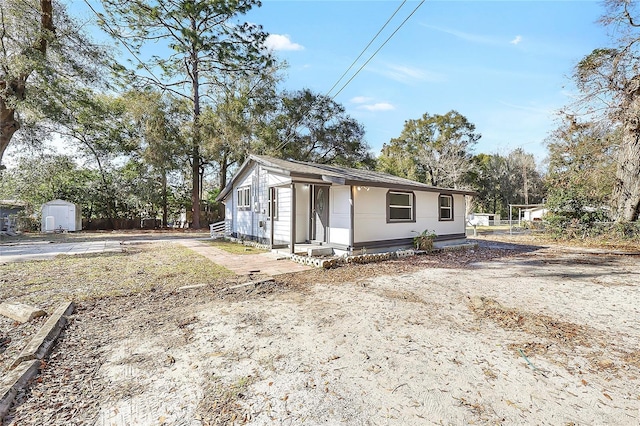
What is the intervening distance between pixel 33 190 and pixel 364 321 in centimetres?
2536

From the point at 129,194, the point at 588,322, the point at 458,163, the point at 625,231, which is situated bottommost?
the point at 588,322

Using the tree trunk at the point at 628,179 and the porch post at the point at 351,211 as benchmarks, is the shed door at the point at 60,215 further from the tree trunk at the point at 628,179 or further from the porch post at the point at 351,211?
the tree trunk at the point at 628,179

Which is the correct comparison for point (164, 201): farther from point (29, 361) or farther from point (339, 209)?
point (29, 361)

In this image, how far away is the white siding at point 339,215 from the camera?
8344mm

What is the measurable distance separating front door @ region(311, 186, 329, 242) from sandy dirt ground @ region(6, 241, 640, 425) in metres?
4.11

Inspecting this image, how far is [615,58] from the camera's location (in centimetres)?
1152

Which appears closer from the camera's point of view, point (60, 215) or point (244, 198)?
point (244, 198)

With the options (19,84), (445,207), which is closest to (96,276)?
(445,207)

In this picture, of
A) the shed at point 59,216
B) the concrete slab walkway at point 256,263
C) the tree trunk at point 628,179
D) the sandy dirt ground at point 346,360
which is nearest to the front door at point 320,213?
the concrete slab walkway at point 256,263

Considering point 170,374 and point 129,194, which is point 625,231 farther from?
point 129,194

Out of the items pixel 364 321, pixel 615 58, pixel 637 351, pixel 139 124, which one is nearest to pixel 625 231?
pixel 615 58

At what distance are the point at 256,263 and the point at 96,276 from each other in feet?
11.6

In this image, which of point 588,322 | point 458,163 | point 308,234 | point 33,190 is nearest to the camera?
point 588,322

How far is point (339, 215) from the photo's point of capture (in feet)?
28.4
